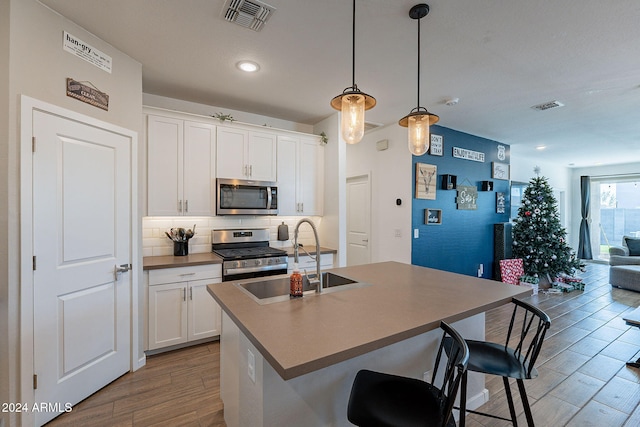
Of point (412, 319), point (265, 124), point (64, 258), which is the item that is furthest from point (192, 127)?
point (412, 319)

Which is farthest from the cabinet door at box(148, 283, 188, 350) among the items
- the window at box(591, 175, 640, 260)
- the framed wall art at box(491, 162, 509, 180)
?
the window at box(591, 175, 640, 260)

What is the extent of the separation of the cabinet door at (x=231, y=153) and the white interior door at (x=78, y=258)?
984 millimetres

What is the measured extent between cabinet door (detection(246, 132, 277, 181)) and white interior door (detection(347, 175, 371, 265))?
1.89 metres

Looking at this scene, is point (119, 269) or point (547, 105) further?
point (547, 105)

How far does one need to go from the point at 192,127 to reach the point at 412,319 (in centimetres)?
295

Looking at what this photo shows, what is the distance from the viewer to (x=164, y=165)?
2.99 metres

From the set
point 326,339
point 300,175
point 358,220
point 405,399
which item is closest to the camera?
point 326,339

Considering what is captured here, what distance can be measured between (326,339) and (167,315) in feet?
7.56

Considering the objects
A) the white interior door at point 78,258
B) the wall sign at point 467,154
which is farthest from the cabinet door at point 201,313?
the wall sign at point 467,154

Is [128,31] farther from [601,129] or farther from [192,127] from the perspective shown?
[601,129]

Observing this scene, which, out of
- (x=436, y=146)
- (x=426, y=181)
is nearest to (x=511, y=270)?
(x=426, y=181)

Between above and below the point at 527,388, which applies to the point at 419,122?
above

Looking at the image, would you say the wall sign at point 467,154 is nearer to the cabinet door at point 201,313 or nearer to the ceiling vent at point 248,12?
the ceiling vent at point 248,12

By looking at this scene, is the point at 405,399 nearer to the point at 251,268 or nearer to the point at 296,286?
the point at 296,286
